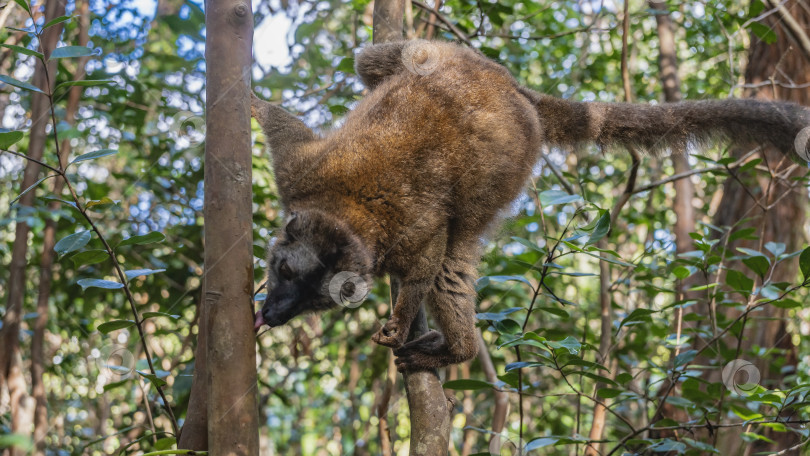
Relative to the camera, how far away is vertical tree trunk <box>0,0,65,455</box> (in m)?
4.41

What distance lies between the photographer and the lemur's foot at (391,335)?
331cm

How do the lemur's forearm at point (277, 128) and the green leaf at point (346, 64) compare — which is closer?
the lemur's forearm at point (277, 128)

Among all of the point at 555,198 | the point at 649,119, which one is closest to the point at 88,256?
the point at 555,198

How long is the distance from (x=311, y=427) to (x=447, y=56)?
23.2 ft

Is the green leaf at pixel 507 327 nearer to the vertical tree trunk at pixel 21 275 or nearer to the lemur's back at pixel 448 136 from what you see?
the lemur's back at pixel 448 136

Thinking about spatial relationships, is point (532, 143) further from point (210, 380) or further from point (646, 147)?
point (210, 380)

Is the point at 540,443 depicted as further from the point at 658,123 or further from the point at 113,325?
the point at 658,123

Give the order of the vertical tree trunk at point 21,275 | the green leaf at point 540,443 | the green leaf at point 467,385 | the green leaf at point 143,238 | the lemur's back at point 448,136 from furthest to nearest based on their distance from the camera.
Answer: the vertical tree trunk at point 21,275 → the lemur's back at point 448,136 → the green leaf at point 467,385 → the green leaf at point 540,443 → the green leaf at point 143,238

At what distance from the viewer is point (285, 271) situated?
3348 mm

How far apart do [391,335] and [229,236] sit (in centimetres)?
132

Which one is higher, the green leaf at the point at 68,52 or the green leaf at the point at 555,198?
the green leaf at the point at 68,52

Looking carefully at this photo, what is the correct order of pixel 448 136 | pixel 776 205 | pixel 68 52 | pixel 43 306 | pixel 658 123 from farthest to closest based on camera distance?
pixel 776 205
pixel 43 306
pixel 658 123
pixel 448 136
pixel 68 52

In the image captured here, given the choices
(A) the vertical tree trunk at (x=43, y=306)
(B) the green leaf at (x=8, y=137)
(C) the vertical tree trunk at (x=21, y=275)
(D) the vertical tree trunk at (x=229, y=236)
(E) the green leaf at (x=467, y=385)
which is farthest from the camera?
(A) the vertical tree trunk at (x=43, y=306)

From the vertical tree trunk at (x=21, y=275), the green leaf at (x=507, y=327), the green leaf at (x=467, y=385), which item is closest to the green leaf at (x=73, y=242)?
the green leaf at (x=467, y=385)
